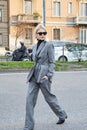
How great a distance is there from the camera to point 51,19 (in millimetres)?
57969

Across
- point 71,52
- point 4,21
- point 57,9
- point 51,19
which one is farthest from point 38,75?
point 57,9

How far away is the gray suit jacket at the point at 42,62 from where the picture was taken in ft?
26.5

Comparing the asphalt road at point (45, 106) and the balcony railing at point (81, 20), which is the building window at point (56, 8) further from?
the asphalt road at point (45, 106)

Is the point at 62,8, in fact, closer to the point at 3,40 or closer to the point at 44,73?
the point at 3,40

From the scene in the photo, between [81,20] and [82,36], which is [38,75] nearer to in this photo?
[81,20]

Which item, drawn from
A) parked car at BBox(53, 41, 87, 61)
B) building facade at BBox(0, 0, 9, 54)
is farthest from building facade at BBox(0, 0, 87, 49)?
parked car at BBox(53, 41, 87, 61)

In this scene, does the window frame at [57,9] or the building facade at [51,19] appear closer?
the building facade at [51,19]

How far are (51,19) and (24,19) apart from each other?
3.55 metres

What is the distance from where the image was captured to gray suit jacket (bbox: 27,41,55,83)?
26.5 ft

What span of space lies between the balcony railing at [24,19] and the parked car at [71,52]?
23497 mm

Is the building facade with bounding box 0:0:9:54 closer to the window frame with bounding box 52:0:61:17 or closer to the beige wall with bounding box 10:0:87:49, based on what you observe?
the beige wall with bounding box 10:0:87:49

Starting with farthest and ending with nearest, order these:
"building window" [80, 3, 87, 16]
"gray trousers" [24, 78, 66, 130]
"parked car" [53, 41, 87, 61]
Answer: "building window" [80, 3, 87, 16] < "parked car" [53, 41, 87, 61] < "gray trousers" [24, 78, 66, 130]

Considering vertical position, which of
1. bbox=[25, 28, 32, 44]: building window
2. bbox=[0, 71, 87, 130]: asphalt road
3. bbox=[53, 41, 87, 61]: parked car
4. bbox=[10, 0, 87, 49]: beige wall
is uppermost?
bbox=[10, 0, 87, 49]: beige wall

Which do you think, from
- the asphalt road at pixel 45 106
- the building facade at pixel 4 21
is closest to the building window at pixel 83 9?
the building facade at pixel 4 21
